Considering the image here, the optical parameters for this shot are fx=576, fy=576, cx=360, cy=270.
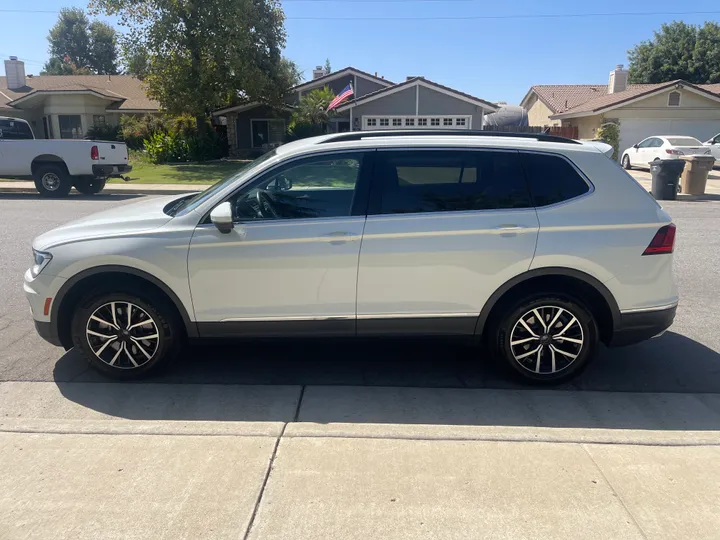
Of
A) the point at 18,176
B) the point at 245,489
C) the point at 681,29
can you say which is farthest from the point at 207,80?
the point at 681,29

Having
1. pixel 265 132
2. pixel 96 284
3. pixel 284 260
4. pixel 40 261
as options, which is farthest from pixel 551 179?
pixel 265 132

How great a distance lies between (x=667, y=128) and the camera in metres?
29.5

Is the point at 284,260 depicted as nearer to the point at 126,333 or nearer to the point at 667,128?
the point at 126,333

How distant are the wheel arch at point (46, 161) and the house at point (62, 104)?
17.4m

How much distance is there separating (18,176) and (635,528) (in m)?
18.3

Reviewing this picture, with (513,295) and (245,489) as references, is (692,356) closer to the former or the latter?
(513,295)

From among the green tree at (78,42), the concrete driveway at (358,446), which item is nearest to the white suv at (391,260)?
the concrete driveway at (358,446)

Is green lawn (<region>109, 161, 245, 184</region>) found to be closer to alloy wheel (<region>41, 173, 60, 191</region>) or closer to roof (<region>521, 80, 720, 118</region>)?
alloy wheel (<region>41, 173, 60, 191</region>)

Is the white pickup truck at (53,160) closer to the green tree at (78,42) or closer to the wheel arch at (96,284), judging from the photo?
the wheel arch at (96,284)

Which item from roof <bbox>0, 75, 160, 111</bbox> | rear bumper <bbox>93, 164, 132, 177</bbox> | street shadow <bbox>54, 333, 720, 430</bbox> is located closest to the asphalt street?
street shadow <bbox>54, 333, 720, 430</bbox>

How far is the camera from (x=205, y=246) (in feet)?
13.4

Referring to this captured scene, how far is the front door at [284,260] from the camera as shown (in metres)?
4.07

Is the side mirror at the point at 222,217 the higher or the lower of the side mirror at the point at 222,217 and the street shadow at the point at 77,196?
the higher

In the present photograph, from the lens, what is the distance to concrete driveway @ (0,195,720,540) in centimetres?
284
